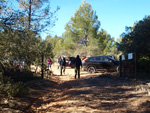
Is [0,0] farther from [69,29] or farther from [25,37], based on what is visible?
[69,29]

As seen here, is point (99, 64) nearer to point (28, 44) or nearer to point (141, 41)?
point (141, 41)

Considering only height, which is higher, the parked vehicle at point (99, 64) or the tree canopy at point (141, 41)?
the tree canopy at point (141, 41)

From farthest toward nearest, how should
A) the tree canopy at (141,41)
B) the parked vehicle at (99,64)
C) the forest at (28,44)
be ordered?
the parked vehicle at (99,64)
the tree canopy at (141,41)
the forest at (28,44)

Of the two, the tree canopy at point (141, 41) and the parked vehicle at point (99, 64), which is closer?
the tree canopy at point (141, 41)

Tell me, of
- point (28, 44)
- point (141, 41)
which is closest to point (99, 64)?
point (141, 41)

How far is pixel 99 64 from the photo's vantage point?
51.0 ft

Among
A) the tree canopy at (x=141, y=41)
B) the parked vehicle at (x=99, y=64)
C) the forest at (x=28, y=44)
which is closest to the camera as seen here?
the forest at (x=28, y=44)

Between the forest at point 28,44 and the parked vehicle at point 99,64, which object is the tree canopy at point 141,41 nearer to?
the forest at point 28,44

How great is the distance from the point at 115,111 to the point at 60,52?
30815mm

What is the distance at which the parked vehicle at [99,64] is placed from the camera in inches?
595

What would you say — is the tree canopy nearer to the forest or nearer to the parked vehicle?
the forest

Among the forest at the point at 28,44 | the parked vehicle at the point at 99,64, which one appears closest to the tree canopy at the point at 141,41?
the forest at the point at 28,44

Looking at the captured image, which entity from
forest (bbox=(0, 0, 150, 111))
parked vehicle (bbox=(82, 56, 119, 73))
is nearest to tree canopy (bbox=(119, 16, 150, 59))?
forest (bbox=(0, 0, 150, 111))

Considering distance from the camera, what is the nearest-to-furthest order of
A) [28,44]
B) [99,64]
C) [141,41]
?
[28,44] → [141,41] → [99,64]
